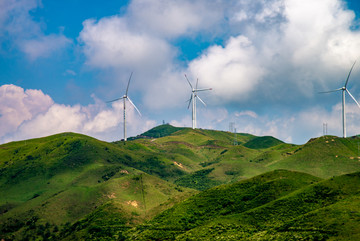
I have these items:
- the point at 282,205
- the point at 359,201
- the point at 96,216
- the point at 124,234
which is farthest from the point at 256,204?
→ the point at 96,216

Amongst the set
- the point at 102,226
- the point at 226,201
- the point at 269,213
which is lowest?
the point at 102,226

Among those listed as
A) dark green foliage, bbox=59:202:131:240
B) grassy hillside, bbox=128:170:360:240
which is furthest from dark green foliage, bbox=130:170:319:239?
dark green foliage, bbox=59:202:131:240

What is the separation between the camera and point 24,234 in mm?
178125

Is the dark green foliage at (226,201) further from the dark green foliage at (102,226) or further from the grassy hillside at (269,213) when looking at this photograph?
the dark green foliage at (102,226)

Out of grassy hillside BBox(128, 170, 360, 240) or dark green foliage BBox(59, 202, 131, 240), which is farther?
dark green foliage BBox(59, 202, 131, 240)

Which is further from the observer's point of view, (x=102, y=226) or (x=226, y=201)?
(x=102, y=226)

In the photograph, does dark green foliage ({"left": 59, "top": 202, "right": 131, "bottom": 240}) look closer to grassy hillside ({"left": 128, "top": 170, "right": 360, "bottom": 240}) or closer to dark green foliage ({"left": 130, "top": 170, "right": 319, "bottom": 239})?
grassy hillside ({"left": 128, "top": 170, "right": 360, "bottom": 240})

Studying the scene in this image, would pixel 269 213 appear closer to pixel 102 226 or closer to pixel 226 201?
pixel 226 201

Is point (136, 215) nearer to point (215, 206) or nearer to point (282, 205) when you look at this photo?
point (215, 206)

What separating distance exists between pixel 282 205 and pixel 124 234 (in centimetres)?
6037

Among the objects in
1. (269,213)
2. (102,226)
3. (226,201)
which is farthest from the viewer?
(102,226)

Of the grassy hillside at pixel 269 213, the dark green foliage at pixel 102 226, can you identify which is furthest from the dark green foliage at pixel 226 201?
the dark green foliage at pixel 102 226

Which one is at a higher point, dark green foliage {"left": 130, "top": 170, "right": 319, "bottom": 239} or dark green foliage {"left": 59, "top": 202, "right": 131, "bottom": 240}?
dark green foliage {"left": 130, "top": 170, "right": 319, "bottom": 239}

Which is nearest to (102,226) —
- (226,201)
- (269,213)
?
(226,201)
